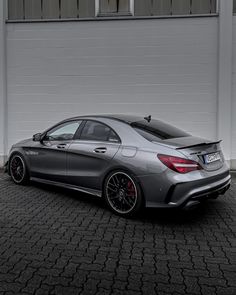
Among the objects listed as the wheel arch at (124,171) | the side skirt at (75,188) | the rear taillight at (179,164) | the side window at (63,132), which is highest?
the side window at (63,132)

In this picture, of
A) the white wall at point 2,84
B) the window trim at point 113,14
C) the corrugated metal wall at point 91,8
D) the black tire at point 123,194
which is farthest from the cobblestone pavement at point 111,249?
the window trim at point 113,14

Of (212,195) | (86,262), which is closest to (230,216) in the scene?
(212,195)

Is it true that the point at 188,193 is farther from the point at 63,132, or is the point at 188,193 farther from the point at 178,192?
the point at 63,132

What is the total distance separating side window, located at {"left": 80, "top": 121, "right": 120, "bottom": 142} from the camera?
5.75m

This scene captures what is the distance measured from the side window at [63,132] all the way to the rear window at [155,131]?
4.20 feet

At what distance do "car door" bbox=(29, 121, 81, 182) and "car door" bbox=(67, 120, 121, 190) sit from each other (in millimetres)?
196

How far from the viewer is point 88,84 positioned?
9852 millimetres

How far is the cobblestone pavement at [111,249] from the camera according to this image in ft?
11.0

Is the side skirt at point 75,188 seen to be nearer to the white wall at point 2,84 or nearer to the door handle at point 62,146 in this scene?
the door handle at point 62,146

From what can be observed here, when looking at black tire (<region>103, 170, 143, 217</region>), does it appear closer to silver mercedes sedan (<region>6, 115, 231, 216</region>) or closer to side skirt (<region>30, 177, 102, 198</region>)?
silver mercedes sedan (<region>6, 115, 231, 216</region>)

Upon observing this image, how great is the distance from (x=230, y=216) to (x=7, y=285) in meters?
3.57

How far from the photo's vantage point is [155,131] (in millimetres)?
5629

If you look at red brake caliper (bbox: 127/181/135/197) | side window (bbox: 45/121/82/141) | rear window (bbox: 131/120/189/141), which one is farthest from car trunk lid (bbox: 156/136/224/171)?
side window (bbox: 45/121/82/141)

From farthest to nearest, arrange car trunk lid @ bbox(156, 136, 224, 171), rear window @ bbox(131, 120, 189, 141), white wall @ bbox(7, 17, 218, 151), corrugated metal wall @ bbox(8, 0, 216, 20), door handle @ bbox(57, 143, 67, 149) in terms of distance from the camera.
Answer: corrugated metal wall @ bbox(8, 0, 216, 20), white wall @ bbox(7, 17, 218, 151), door handle @ bbox(57, 143, 67, 149), rear window @ bbox(131, 120, 189, 141), car trunk lid @ bbox(156, 136, 224, 171)
